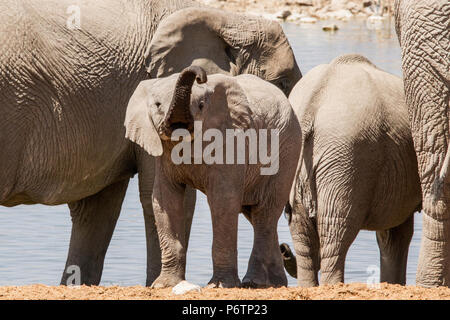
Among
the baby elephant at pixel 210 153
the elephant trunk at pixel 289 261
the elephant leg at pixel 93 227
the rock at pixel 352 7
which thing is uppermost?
the baby elephant at pixel 210 153

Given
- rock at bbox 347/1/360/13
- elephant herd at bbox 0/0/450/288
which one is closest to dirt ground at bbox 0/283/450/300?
elephant herd at bbox 0/0/450/288

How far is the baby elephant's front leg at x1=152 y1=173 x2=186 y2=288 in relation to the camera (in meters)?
7.59

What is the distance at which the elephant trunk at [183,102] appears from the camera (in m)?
7.01

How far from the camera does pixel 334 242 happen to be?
888 cm

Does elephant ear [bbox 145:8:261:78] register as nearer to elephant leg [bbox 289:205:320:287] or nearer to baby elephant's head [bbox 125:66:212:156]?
elephant leg [bbox 289:205:320:287]

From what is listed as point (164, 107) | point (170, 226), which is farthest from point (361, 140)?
point (164, 107)

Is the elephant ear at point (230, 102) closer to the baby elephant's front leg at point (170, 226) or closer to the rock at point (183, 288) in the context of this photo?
the baby elephant's front leg at point (170, 226)

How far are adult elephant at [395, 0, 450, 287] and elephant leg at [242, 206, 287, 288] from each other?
2.81 ft

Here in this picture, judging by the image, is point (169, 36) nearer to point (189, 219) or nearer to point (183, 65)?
point (183, 65)

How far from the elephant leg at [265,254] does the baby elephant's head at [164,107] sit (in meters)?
0.94

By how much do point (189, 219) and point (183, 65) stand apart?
1.01m

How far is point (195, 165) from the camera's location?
7492 millimetres

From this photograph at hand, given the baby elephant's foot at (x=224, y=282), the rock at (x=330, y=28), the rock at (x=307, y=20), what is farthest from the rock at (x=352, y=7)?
the baby elephant's foot at (x=224, y=282)

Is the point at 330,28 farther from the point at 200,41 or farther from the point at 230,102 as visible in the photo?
the point at 230,102
